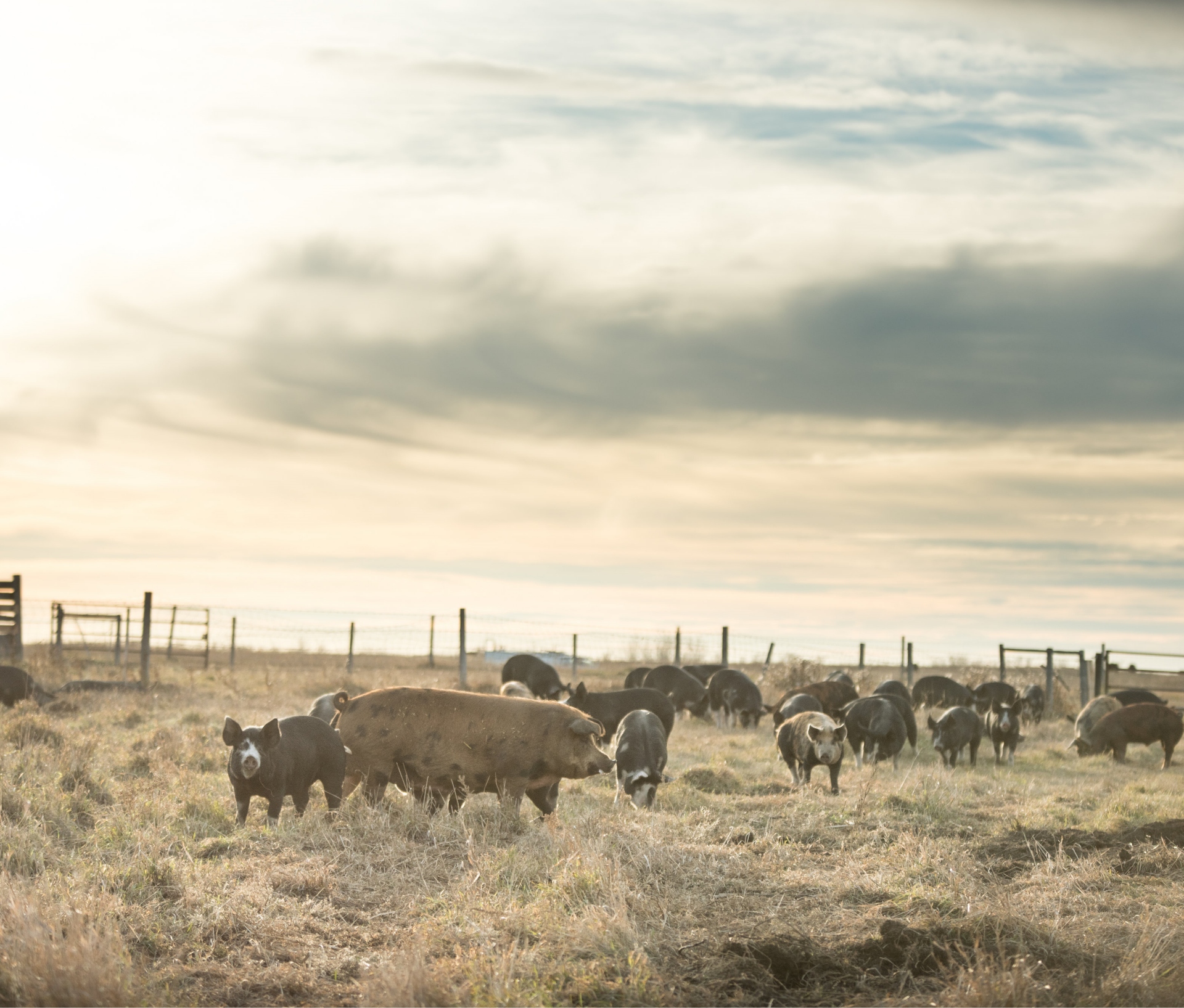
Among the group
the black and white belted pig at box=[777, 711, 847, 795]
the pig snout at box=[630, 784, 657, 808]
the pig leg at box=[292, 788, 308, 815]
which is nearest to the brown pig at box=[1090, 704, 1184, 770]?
the black and white belted pig at box=[777, 711, 847, 795]

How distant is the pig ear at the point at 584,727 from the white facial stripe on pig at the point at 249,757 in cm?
291

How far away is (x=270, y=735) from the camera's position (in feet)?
33.4

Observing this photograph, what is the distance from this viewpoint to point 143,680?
86.5 feet

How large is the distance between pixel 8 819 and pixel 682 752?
11.6m

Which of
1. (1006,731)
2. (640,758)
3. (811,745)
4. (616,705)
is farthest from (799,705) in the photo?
(640,758)

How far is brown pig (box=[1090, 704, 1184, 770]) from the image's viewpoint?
20.4m

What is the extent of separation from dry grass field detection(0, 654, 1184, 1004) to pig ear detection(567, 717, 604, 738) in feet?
2.70

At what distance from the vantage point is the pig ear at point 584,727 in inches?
408

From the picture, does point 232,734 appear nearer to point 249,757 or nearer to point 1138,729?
point 249,757

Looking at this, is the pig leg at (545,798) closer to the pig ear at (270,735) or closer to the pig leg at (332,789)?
the pig leg at (332,789)

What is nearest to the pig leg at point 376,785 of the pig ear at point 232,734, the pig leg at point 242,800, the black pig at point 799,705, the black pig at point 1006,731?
the pig leg at point 242,800

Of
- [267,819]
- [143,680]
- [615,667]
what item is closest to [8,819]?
[267,819]

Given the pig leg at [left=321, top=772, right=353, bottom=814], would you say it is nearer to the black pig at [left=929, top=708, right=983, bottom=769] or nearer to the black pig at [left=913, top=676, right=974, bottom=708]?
the black pig at [left=929, top=708, right=983, bottom=769]

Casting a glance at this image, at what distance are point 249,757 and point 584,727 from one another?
122 inches
